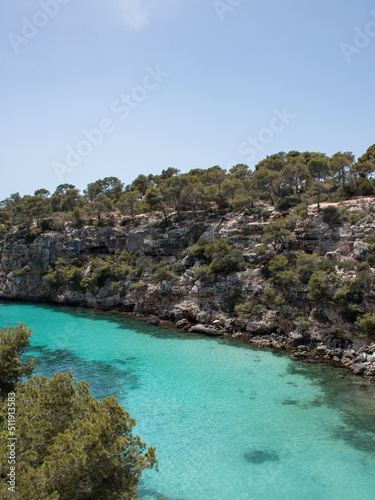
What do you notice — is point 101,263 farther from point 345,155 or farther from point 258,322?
point 345,155

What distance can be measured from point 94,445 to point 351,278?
23823 millimetres

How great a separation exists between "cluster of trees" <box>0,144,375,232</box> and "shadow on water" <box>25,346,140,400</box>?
2488 centimetres

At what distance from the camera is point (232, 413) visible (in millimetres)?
17047

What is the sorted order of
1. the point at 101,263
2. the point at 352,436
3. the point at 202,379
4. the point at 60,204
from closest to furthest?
1. the point at 352,436
2. the point at 202,379
3. the point at 101,263
4. the point at 60,204

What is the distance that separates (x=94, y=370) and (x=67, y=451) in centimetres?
1593

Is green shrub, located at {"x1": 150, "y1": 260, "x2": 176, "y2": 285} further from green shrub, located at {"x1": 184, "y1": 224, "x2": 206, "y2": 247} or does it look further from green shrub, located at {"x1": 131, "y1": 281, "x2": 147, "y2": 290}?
green shrub, located at {"x1": 184, "y1": 224, "x2": 206, "y2": 247}

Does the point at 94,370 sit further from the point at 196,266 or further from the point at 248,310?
the point at 196,266

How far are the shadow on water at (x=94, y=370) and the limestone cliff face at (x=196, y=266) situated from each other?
10.4 meters

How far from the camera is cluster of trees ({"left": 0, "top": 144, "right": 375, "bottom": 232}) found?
37.6 meters

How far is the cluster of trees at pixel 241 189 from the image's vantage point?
37.6 metres

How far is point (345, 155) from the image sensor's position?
38.4 metres

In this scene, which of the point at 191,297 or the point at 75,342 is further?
the point at 191,297

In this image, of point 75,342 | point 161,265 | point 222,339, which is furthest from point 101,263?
point 222,339

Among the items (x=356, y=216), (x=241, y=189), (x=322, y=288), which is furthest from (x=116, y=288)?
(x=356, y=216)
